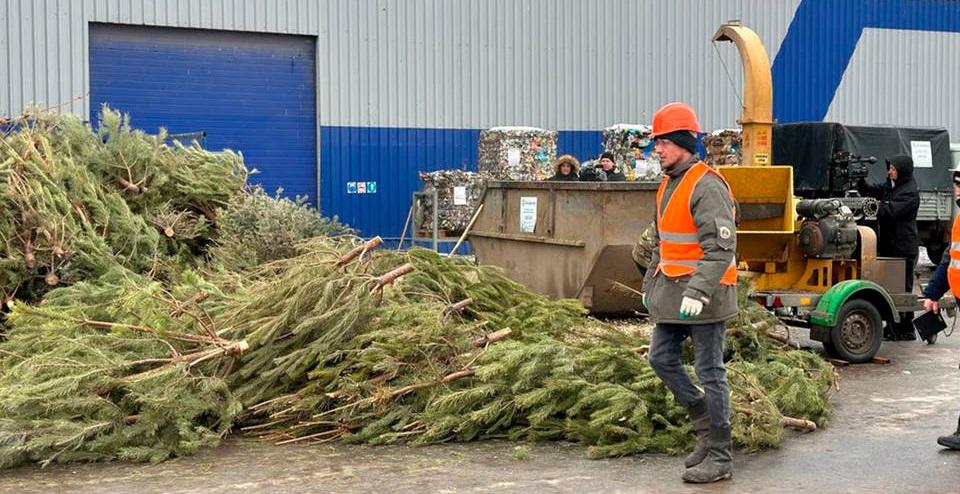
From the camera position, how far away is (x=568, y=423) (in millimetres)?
7215

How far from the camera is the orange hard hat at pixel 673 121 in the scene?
6.47m

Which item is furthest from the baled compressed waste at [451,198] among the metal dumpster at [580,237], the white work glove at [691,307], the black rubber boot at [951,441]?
the white work glove at [691,307]

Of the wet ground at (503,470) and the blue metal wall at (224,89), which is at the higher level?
the blue metal wall at (224,89)

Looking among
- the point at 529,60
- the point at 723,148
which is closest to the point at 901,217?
the point at 723,148

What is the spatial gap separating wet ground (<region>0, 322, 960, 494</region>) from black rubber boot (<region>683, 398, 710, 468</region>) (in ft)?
0.52

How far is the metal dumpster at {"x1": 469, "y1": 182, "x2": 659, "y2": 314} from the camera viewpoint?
11.8 metres

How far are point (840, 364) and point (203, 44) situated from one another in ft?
45.4

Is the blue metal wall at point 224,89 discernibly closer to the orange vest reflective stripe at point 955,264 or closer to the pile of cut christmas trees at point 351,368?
the pile of cut christmas trees at point 351,368

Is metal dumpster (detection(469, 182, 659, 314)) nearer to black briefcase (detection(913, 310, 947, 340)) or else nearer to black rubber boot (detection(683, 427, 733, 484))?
black briefcase (detection(913, 310, 947, 340))

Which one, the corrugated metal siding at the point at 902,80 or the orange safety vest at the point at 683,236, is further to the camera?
the corrugated metal siding at the point at 902,80

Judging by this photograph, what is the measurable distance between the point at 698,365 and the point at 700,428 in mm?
382

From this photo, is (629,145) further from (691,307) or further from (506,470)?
(691,307)

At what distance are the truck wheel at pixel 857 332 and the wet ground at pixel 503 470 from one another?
284cm

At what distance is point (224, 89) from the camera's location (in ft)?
69.4
